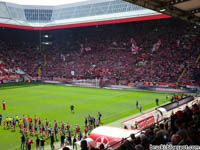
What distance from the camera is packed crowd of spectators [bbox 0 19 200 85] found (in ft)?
153

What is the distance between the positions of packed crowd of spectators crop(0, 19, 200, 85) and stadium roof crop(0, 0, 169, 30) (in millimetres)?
3514

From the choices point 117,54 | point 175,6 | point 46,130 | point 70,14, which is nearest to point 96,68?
point 117,54

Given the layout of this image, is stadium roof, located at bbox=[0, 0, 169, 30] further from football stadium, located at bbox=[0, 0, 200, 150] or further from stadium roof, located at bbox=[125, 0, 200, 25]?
stadium roof, located at bbox=[125, 0, 200, 25]

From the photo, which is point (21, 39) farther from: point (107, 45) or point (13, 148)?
point (13, 148)

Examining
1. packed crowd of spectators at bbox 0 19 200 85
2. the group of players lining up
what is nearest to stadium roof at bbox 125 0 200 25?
the group of players lining up

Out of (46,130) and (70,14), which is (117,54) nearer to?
(70,14)

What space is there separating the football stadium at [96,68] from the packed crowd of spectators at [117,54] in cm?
22

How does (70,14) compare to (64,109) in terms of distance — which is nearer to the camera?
(64,109)

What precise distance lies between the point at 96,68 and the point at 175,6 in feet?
144

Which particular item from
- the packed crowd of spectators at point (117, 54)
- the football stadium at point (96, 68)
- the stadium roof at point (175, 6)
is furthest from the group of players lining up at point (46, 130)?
the packed crowd of spectators at point (117, 54)

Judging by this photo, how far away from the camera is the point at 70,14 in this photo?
6538 cm

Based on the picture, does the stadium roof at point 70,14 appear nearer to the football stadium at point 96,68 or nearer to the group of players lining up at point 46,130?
the football stadium at point 96,68

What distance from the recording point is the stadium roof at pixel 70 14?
51250 millimetres

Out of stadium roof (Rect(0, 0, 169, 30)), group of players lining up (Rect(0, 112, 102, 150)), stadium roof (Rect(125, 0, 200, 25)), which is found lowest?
group of players lining up (Rect(0, 112, 102, 150))
